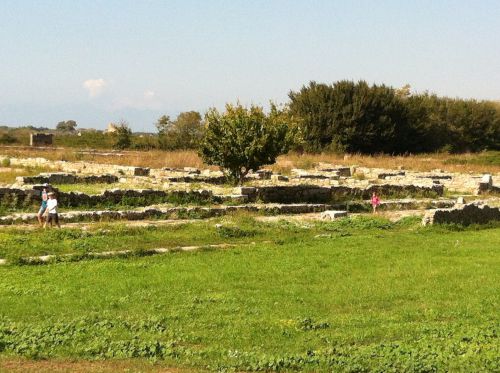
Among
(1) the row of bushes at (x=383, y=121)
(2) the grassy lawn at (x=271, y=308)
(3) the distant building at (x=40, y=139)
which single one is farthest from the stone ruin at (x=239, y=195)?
(3) the distant building at (x=40, y=139)

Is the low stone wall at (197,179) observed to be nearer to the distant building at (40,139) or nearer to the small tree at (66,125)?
the distant building at (40,139)

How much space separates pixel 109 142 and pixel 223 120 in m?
48.6

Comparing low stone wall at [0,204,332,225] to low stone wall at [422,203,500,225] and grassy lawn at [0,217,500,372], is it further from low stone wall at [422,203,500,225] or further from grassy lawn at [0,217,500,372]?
low stone wall at [422,203,500,225]

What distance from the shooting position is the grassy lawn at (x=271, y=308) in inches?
279

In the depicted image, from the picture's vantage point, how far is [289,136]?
941 inches

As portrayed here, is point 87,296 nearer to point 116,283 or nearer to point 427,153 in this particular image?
point 116,283

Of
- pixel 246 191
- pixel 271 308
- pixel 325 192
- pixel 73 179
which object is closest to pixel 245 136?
pixel 246 191

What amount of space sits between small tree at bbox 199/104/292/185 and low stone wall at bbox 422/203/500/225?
7.35 meters

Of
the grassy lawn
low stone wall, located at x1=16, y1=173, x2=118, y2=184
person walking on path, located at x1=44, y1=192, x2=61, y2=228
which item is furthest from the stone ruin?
the grassy lawn

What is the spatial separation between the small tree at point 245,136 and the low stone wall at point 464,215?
7345 millimetres

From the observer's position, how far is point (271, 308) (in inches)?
360

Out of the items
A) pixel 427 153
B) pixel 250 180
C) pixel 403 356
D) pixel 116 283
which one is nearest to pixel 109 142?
pixel 427 153

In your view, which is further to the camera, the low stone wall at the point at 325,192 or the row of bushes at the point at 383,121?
the row of bushes at the point at 383,121

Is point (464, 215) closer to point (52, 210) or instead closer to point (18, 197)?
point (52, 210)
